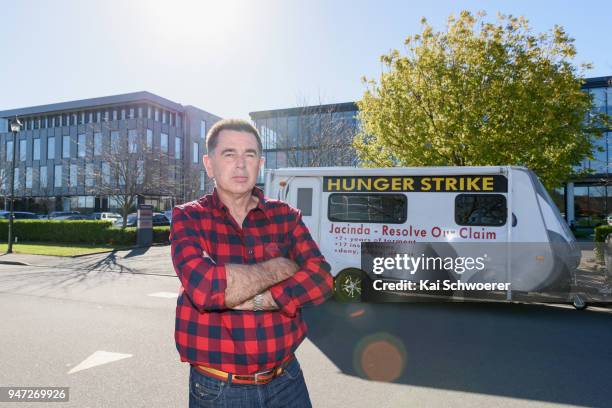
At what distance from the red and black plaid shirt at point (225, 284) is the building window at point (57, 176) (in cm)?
5734

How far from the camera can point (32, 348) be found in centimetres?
A: 558

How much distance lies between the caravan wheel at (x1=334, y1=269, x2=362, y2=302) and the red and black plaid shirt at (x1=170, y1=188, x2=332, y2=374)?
6.86 meters


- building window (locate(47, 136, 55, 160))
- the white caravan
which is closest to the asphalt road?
the white caravan

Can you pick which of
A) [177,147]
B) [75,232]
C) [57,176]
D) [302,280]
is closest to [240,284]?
[302,280]

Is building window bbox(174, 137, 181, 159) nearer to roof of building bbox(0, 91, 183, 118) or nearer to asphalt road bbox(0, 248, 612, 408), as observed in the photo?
roof of building bbox(0, 91, 183, 118)

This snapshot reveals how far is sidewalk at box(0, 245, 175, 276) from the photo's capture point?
14.1 m

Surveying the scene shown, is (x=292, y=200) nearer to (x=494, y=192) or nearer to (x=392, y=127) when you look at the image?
(x=494, y=192)

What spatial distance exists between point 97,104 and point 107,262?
130 ft

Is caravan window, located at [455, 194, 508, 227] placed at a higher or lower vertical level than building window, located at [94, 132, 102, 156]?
lower

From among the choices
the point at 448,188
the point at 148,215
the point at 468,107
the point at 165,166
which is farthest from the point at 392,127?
the point at 165,166

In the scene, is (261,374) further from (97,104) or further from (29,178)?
(29,178)

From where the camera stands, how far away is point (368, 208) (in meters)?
8.96

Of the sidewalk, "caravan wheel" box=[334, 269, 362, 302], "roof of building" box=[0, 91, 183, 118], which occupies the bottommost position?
the sidewalk

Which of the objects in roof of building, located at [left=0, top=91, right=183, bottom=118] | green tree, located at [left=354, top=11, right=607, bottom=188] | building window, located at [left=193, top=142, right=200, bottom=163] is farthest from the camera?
building window, located at [left=193, top=142, right=200, bottom=163]
